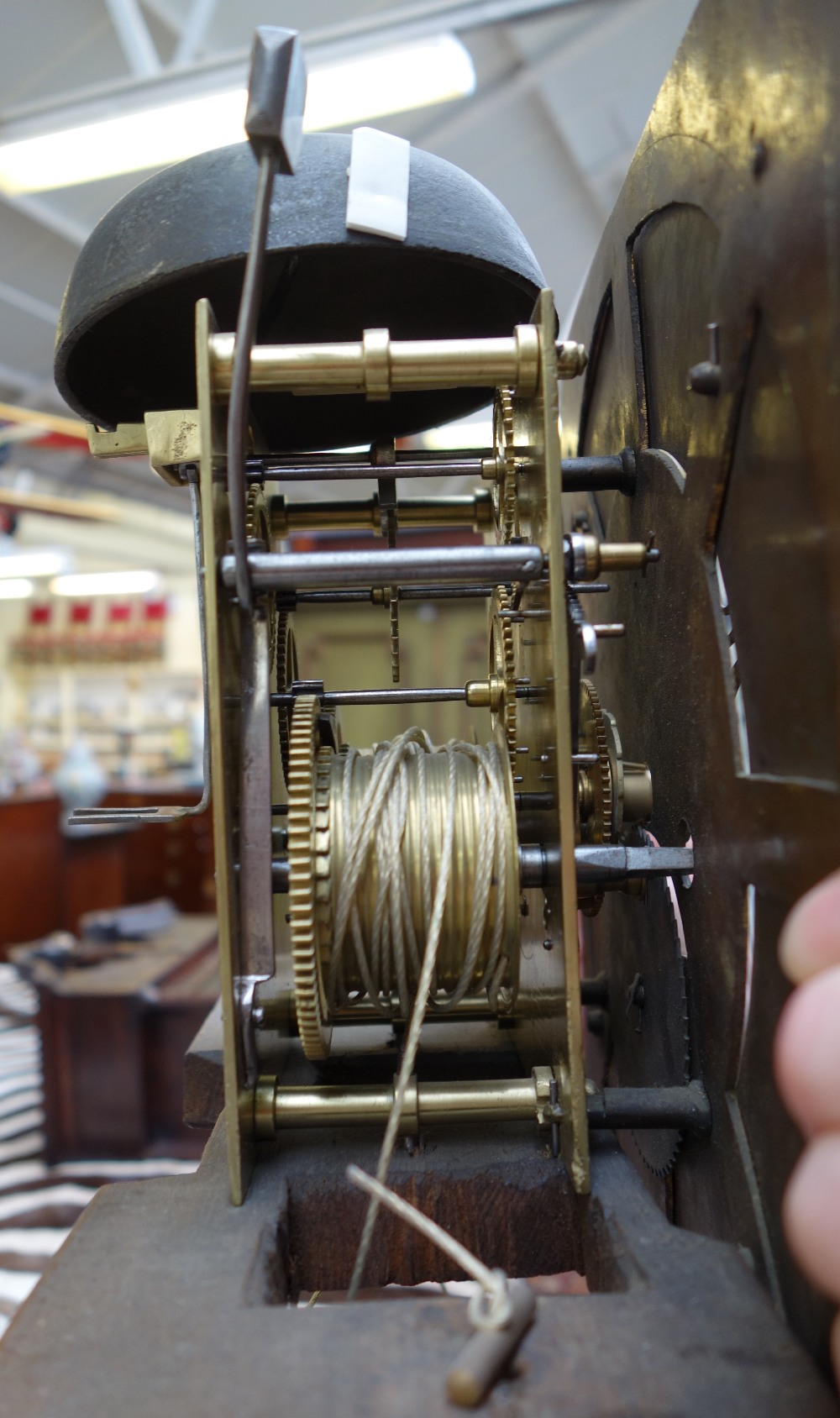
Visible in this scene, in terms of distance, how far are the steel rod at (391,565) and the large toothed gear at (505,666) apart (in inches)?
8.2

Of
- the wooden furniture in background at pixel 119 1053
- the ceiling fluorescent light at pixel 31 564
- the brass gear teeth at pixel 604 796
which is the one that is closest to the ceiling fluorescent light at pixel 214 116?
the brass gear teeth at pixel 604 796

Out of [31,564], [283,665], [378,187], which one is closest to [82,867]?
[31,564]

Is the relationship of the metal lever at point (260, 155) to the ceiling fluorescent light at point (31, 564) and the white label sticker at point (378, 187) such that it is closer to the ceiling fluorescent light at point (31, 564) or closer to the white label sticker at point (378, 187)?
the white label sticker at point (378, 187)

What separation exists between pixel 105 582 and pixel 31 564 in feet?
5.26

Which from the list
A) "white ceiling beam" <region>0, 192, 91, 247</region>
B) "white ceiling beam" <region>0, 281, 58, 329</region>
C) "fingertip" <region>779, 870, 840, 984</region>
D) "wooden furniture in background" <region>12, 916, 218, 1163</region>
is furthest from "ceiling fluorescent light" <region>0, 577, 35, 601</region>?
"fingertip" <region>779, 870, 840, 984</region>

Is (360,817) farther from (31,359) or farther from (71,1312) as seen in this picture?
(31,359)

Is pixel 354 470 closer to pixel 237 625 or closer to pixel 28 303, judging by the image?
pixel 237 625

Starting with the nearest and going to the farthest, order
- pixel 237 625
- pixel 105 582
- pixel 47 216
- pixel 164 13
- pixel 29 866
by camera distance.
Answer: pixel 237 625, pixel 164 13, pixel 47 216, pixel 29 866, pixel 105 582

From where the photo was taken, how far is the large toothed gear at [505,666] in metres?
0.97

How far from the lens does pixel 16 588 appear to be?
32.7ft

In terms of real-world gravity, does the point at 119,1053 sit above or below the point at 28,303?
below

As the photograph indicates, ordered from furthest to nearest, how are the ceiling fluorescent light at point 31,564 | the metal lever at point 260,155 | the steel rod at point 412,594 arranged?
the ceiling fluorescent light at point 31,564 → the steel rod at point 412,594 → the metal lever at point 260,155

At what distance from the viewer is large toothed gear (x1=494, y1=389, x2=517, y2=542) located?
0.95 meters

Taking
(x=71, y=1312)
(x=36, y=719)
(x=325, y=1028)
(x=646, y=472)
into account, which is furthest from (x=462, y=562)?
(x=36, y=719)
